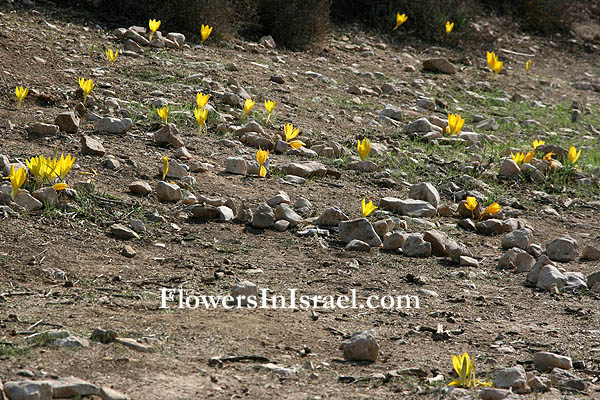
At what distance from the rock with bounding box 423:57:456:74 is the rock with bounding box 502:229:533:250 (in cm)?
399

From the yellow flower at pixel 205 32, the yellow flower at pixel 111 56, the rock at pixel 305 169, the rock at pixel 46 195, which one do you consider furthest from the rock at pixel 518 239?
the yellow flower at pixel 205 32

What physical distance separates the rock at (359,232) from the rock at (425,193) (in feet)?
2.43

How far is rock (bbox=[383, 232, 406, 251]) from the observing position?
3.90m

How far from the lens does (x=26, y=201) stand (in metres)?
3.70

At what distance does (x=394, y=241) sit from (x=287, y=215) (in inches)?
20.6

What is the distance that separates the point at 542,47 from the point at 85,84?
672cm

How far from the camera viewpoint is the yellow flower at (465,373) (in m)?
2.49

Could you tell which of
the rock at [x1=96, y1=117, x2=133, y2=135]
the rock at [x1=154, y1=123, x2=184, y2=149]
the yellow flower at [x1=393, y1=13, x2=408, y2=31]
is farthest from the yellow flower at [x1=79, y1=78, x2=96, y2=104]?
the yellow flower at [x1=393, y1=13, x2=408, y2=31]

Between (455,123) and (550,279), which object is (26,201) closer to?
(550,279)

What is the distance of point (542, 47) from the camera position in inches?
401

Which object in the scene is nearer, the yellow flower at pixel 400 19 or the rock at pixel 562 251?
the rock at pixel 562 251

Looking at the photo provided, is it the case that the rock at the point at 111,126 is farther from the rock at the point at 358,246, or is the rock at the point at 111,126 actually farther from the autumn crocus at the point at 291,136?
the rock at the point at 358,246

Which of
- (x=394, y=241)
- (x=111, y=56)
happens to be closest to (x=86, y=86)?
(x=111, y=56)

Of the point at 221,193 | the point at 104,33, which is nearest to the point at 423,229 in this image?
the point at 221,193
